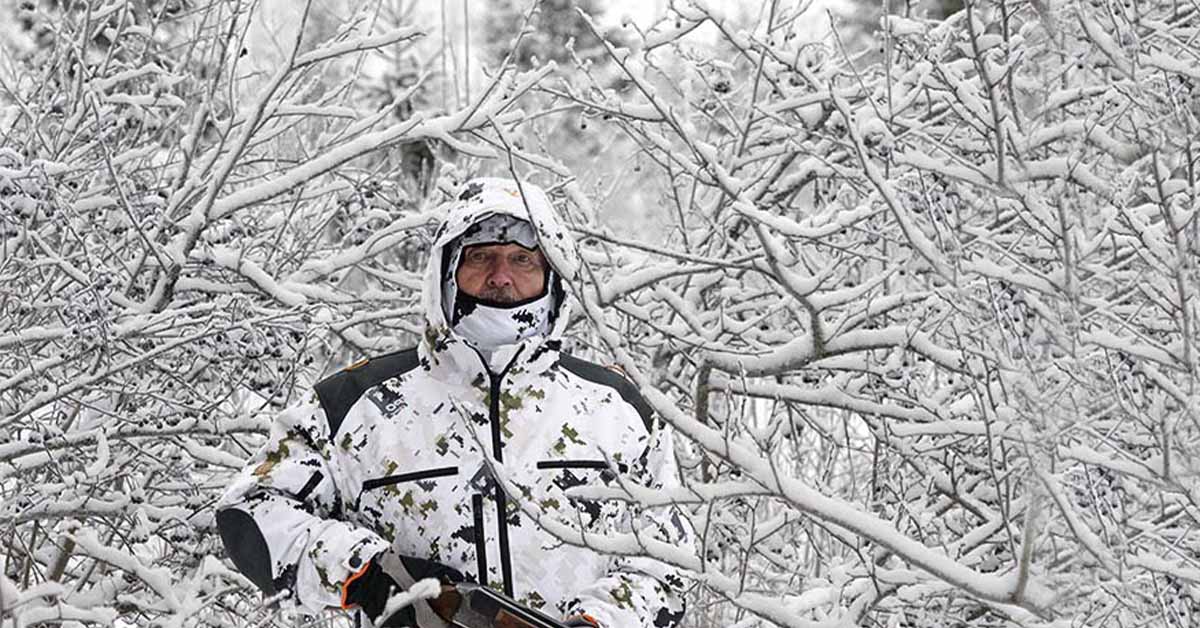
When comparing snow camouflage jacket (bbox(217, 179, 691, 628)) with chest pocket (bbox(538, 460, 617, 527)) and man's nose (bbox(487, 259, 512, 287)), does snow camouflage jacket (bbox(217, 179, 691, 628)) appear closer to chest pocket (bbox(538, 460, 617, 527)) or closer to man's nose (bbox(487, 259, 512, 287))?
chest pocket (bbox(538, 460, 617, 527))

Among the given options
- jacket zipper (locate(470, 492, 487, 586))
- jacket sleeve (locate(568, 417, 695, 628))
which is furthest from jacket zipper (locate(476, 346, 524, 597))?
jacket sleeve (locate(568, 417, 695, 628))

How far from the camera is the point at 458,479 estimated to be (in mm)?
3002

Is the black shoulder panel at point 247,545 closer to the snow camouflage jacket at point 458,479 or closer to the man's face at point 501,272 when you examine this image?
the snow camouflage jacket at point 458,479

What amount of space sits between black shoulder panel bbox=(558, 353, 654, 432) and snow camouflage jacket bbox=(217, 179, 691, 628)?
→ 42 mm

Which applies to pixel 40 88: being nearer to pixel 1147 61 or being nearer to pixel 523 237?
pixel 523 237

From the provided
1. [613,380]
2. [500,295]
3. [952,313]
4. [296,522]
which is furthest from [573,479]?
[952,313]

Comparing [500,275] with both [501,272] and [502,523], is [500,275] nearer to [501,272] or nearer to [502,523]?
[501,272]

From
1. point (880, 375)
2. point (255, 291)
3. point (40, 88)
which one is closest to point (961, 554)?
point (880, 375)

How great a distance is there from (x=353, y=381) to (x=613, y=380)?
501 millimetres

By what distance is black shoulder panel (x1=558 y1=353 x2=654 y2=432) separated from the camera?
3174 mm

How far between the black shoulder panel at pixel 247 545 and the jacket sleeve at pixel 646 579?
1.79 feet

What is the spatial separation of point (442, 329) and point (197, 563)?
4.59 feet

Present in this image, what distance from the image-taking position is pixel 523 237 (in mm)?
3207

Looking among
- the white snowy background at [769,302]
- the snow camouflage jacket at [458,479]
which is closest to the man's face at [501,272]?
the snow camouflage jacket at [458,479]
